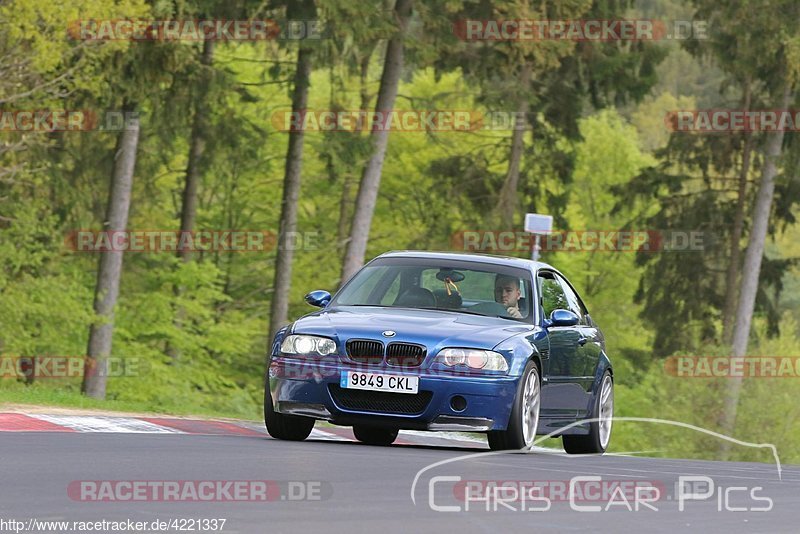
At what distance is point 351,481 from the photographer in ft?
31.8

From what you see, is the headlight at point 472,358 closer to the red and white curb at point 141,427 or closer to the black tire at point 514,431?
the black tire at point 514,431

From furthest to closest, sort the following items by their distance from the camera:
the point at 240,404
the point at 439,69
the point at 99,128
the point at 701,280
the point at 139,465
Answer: the point at 701,280 < the point at 439,69 < the point at 240,404 < the point at 99,128 < the point at 139,465

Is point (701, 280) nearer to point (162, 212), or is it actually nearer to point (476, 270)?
point (162, 212)

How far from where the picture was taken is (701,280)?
137 feet

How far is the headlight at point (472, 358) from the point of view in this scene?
1255cm

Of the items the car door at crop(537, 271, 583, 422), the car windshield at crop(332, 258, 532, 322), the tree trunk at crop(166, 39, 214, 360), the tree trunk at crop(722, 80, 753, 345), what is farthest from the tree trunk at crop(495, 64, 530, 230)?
the car windshield at crop(332, 258, 532, 322)

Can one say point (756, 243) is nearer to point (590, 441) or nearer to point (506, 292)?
point (590, 441)

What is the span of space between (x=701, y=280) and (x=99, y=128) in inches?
661

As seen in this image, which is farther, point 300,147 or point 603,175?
point 603,175

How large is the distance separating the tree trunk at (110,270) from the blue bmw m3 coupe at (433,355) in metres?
17.2

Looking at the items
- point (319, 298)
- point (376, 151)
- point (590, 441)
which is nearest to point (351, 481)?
point (319, 298)

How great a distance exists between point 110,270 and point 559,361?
64.4 ft

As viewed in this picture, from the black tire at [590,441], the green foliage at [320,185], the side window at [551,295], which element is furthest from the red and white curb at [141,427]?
the green foliage at [320,185]

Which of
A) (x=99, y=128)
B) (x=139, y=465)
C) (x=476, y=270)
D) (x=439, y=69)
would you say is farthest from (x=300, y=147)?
(x=139, y=465)
